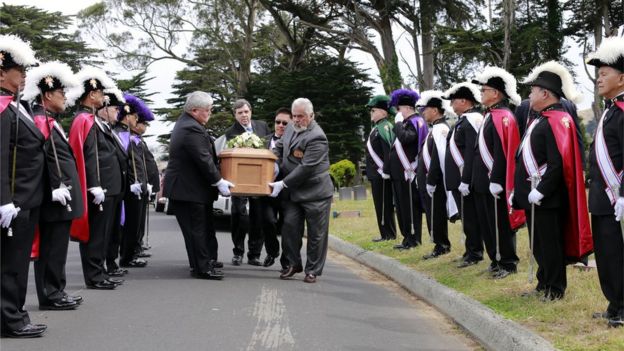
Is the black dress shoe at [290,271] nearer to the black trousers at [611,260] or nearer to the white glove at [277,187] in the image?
the white glove at [277,187]

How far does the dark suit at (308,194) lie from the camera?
9.53m

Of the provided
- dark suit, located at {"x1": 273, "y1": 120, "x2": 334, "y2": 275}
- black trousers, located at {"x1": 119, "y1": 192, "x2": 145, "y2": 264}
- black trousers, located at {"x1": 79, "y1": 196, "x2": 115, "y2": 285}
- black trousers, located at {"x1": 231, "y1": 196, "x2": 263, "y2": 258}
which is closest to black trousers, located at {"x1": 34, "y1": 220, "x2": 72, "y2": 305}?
black trousers, located at {"x1": 79, "y1": 196, "x2": 115, "y2": 285}

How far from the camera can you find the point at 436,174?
10.6m

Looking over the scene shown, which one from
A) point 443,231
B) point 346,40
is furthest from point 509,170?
point 346,40

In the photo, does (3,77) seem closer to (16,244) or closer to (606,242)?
(16,244)


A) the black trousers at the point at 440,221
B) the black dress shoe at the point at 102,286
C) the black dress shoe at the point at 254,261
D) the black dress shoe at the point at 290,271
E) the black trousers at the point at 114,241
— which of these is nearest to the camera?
the black dress shoe at the point at 102,286

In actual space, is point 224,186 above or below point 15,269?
above

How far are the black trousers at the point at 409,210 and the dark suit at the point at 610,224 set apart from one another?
Result: 5763 mm

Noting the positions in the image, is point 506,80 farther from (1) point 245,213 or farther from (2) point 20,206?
(2) point 20,206

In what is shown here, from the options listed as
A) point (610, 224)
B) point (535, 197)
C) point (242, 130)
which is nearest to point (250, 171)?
point (242, 130)

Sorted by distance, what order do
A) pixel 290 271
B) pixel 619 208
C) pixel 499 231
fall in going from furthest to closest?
pixel 290 271
pixel 499 231
pixel 619 208

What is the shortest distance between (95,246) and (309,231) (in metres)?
2.63

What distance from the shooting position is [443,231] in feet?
35.6

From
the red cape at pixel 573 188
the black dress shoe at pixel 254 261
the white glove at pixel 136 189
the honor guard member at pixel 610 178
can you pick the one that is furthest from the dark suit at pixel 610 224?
the white glove at pixel 136 189
